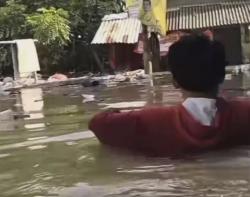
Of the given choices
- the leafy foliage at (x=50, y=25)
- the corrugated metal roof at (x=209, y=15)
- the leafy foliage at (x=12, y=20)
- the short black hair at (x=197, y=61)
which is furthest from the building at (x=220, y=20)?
the short black hair at (x=197, y=61)

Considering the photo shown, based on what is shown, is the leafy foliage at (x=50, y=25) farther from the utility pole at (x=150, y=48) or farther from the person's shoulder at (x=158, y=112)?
the person's shoulder at (x=158, y=112)

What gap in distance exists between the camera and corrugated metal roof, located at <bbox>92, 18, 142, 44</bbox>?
93.2ft

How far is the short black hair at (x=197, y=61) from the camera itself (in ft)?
12.7

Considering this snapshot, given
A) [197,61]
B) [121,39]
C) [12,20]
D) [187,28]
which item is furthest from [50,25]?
[197,61]

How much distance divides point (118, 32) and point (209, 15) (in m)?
4.29

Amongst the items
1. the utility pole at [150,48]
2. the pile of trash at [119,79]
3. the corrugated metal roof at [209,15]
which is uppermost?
the corrugated metal roof at [209,15]

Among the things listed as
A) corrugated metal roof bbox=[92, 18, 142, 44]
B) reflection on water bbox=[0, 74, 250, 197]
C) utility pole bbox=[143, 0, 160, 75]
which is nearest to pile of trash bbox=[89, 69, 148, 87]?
utility pole bbox=[143, 0, 160, 75]

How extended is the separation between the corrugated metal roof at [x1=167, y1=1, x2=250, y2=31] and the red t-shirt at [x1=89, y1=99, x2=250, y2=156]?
73.4 feet

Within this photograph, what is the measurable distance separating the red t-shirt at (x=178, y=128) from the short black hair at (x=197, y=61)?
0.59ft

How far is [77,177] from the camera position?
4.14 metres

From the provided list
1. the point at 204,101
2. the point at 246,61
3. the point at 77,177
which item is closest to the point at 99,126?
the point at 77,177

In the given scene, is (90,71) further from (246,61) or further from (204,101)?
(204,101)

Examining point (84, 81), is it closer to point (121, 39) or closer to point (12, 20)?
point (121, 39)

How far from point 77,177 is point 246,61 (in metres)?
25.0
